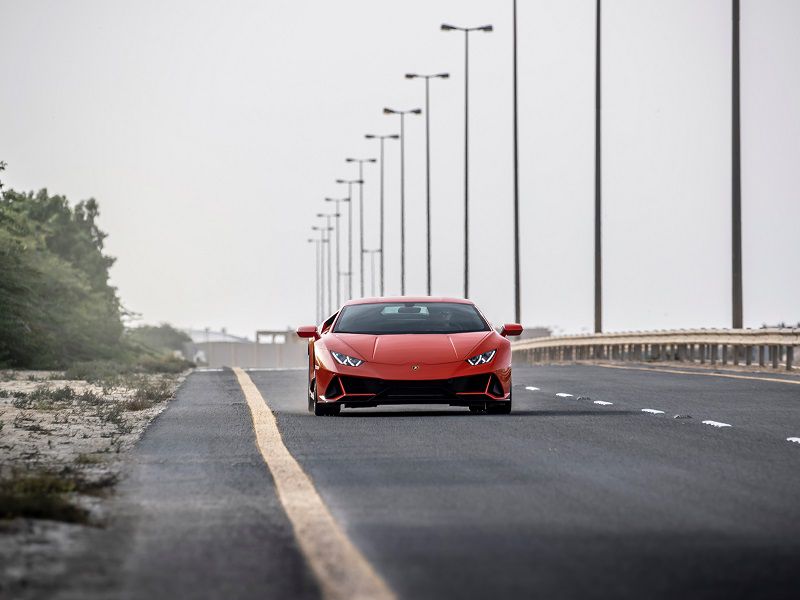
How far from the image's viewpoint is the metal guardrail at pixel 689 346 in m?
33.4

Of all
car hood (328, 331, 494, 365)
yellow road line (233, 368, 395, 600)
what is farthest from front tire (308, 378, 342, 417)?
yellow road line (233, 368, 395, 600)

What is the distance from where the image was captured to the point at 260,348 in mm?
163625

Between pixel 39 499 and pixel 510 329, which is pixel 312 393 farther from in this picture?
pixel 39 499

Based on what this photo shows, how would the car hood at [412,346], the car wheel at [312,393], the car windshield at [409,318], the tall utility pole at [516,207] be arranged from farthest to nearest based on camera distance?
the tall utility pole at [516,207] → the car windshield at [409,318] → the car wheel at [312,393] → the car hood at [412,346]

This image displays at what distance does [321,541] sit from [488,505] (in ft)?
6.01

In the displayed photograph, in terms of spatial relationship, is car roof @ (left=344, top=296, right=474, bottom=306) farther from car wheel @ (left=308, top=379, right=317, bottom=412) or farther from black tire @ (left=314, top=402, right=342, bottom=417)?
black tire @ (left=314, top=402, right=342, bottom=417)

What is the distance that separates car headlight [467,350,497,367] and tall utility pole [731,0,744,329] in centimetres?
1990

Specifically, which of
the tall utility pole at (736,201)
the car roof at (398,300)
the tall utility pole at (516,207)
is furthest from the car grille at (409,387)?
the tall utility pole at (516,207)

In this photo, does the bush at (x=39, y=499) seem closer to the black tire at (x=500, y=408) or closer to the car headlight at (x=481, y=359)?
the car headlight at (x=481, y=359)

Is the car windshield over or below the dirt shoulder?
over

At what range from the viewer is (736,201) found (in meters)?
39.1

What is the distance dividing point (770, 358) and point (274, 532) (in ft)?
87.0

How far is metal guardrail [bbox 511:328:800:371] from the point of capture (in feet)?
110

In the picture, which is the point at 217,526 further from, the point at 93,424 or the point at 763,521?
the point at 93,424
